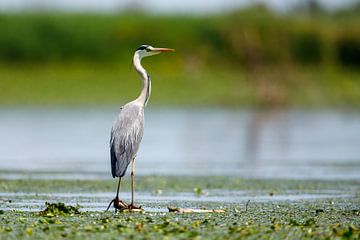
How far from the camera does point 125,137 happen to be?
1159 cm

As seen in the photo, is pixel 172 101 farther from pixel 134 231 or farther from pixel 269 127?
pixel 134 231

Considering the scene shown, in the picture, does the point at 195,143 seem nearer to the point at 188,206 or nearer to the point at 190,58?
the point at 188,206

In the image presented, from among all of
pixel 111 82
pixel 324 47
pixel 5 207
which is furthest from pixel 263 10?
pixel 5 207

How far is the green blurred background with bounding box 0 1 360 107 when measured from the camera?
33381 millimetres

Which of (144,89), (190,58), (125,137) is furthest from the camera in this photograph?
(190,58)

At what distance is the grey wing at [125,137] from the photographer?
11.4m

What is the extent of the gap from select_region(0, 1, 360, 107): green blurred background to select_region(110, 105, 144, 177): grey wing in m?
20.2

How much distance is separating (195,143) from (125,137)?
1020 centimetres

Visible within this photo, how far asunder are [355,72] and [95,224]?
29936 mm

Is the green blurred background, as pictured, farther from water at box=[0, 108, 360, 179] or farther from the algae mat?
the algae mat

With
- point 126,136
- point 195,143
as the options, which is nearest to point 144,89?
point 126,136

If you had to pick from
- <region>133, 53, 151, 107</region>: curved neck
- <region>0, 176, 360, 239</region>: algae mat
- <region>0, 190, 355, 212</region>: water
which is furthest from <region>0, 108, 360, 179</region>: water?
<region>133, 53, 151, 107</region>: curved neck

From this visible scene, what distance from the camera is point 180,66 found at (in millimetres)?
37906

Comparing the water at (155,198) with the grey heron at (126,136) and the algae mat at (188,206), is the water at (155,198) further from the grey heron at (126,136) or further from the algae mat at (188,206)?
the grey heron at (126,136)
